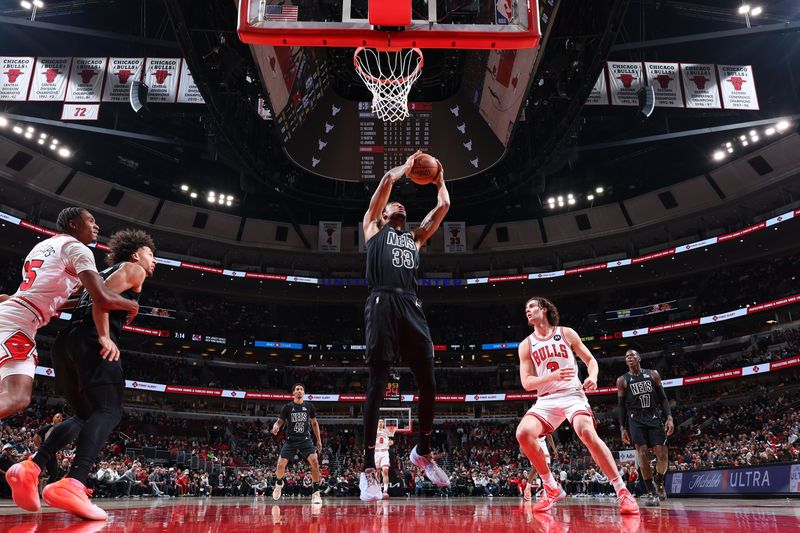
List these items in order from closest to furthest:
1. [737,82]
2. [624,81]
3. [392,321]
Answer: [392,321] < [737,82] < [624,81]

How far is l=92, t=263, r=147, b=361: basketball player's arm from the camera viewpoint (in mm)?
3900

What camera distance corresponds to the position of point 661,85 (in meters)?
17.3

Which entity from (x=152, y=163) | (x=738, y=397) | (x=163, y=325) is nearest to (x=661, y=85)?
(x=738, y=397)

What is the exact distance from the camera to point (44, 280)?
419 cm

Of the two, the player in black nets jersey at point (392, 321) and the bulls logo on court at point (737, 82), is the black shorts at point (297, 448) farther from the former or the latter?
the bulls logo on court at point (737, 82)

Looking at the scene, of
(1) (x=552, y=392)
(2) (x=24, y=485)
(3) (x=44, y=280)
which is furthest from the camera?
(1) (x=552, y=392)

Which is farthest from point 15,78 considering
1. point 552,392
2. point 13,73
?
point 552,392

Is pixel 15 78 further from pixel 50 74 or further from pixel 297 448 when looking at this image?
pixel 297 448

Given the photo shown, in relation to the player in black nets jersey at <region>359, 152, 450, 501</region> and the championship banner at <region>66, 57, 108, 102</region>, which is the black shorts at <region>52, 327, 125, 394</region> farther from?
the championship banner at <region>66, 57, 108, 102</region>

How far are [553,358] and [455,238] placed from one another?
97.2 feet

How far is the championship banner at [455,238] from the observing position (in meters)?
34.7

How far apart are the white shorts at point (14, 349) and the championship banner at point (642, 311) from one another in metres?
34.9

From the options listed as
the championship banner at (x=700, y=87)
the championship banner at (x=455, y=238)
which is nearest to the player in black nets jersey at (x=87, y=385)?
the championship banner at (x=700, y=87)

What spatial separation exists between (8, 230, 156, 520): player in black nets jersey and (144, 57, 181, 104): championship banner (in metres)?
15.3
